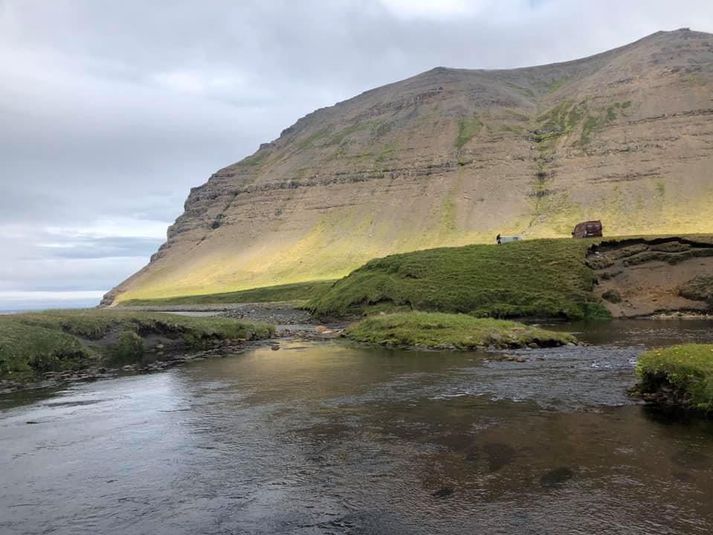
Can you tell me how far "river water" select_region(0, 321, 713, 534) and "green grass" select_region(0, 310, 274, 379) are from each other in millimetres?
8020

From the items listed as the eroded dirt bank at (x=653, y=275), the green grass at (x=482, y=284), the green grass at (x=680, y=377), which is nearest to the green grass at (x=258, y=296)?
the green grass at (x=482, y=284)

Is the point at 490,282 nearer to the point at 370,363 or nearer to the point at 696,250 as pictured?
the point at 696,250

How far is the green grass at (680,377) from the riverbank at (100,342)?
88.6ft

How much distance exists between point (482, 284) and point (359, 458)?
2177 inches

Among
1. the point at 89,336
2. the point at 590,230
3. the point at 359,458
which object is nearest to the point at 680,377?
the point at 359,458

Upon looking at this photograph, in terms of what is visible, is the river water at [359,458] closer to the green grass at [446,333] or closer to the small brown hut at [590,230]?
the green grass at [446,333]

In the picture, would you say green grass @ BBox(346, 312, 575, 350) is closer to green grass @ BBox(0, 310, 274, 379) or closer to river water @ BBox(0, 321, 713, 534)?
river water @ BBox(0, 321, 713, 534)

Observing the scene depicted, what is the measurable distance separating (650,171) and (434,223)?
2489 inches

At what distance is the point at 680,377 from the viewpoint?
65.4ft

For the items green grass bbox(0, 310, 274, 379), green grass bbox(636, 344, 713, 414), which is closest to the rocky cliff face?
green grass bbox(0, 310, 274, 379)

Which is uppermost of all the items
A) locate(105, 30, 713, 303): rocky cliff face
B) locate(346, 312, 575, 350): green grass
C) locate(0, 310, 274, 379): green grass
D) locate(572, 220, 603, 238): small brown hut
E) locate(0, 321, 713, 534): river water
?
locate(105, 30, 713, 303): rocky cliff face

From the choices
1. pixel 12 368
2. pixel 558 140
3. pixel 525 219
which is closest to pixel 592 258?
pixel 12 368

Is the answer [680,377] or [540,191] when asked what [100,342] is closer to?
[680,377]

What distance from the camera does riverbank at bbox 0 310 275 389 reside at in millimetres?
32781
